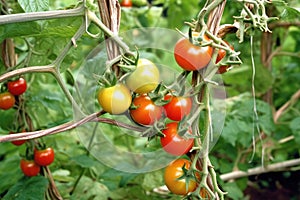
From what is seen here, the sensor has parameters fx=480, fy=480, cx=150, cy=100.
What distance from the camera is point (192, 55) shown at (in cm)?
66

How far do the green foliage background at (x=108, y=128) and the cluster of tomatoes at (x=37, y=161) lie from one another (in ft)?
0.09

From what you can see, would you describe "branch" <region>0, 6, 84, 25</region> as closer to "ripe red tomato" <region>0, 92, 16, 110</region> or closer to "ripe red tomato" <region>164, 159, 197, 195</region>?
"ripe red tomato" <region>164, 159, 197, 195</region>

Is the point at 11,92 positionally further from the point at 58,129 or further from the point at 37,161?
the point at 58,129

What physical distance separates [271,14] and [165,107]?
1.06 meters

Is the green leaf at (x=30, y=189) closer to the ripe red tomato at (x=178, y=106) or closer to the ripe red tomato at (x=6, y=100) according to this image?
the ripe red tomato at (x=6, y=100)

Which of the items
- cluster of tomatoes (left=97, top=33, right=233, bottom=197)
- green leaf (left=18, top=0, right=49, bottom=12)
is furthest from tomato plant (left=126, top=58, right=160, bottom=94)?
green leaf (left=18, top=0, right=49, bottom=12)

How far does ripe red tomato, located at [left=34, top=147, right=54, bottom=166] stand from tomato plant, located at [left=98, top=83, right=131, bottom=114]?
0.49 meters

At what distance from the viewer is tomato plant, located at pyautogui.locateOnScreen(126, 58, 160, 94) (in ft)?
2.17

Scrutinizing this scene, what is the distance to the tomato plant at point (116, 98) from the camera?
2.17 feet

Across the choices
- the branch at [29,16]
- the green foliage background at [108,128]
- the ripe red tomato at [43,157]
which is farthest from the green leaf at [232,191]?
the branch at [29,16]

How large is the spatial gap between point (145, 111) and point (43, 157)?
0.52m

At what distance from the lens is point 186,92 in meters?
0.69

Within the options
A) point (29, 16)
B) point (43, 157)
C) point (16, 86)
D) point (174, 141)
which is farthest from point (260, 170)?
point (29, 16)

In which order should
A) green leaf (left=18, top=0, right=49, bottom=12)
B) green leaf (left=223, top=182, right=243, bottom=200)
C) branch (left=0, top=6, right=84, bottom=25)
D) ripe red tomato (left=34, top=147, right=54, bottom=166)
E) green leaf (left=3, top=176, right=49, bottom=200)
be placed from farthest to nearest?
green leaf (left=223, top=182, right=243, bottom=200), ripe red tomato (left=34, top=147, right=54, bottom=166), green leaf (left=3, top=176, right=49, bottom=200), green leaf (left=18, top=0, right=49, bottom=12), branch (left=0, top=6, right=84, bottom=25)
